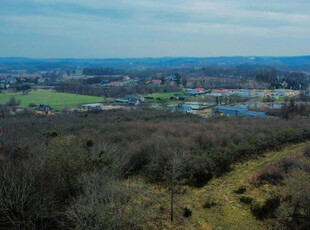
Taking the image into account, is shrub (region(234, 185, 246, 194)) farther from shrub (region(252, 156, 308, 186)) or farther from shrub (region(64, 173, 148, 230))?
shrub (region(64, 173, 148, 230))

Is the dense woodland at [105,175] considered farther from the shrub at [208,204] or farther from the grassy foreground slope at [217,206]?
the shrub at [208,204]

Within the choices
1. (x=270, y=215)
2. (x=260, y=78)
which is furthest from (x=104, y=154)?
(x=260, y=78)

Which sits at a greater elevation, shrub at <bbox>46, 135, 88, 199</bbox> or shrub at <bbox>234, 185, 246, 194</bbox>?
shrub at <bbox>46, 135, 88, 199</bbox>

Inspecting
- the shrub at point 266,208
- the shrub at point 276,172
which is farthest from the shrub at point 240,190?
the shrub at point 266,208

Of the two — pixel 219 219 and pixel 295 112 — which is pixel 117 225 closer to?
pixel 219 219

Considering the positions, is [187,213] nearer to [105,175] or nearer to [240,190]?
[240,190]

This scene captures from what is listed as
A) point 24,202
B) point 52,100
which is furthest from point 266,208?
point 52,100

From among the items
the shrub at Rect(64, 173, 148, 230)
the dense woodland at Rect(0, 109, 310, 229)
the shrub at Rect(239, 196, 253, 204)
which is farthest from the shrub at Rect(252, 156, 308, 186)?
the shrub at Rect(64, 173, 148, 230)

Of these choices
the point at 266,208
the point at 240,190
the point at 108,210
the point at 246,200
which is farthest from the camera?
the point at 240,190

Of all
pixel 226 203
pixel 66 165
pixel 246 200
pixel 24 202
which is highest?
pixel 66 165
